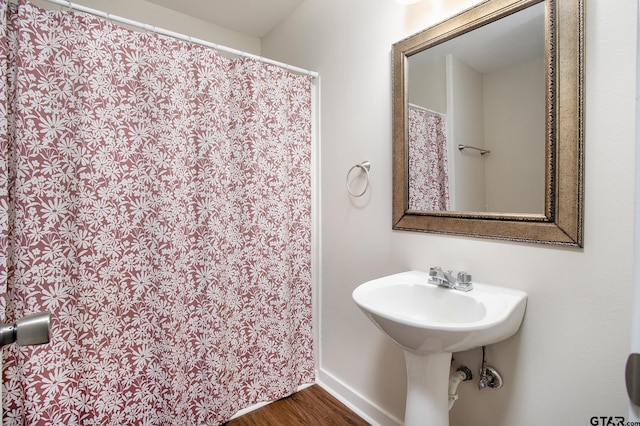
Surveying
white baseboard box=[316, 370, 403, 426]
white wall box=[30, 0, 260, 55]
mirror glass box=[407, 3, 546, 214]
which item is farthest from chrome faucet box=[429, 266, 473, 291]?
white wall box=[30, 0, 260, 55]

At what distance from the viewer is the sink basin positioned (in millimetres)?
908

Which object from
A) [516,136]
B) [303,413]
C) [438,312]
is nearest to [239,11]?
[516,136]

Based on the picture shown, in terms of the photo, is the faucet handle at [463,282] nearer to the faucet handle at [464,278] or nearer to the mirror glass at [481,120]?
the faucet handle at [464,278]

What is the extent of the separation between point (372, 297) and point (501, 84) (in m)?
0.97

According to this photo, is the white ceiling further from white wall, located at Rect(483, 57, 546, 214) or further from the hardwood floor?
the hardwood floor

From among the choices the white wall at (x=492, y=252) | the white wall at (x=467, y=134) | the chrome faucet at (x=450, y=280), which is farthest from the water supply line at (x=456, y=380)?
the white wall at (x=467, y=134)

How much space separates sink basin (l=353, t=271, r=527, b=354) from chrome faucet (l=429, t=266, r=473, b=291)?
0.8 inches


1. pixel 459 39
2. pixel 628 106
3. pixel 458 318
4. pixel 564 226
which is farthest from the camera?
pixel 459 39

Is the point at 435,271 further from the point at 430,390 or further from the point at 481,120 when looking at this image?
the point at 481,120

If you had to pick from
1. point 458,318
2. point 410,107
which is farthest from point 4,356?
point 410,107

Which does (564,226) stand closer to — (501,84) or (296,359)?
(501,84)

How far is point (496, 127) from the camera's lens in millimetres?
1176

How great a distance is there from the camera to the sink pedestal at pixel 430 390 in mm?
1093

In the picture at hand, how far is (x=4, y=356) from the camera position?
1.19m
